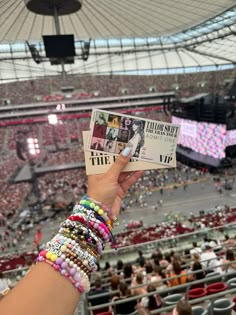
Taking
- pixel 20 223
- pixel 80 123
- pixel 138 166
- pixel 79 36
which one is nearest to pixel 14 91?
pixel 80 123

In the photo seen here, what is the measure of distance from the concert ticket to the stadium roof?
1409 cm

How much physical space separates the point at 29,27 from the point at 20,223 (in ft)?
39.2

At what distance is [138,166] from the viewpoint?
1.59 m

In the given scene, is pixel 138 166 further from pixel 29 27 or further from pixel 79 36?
pixel 79 36

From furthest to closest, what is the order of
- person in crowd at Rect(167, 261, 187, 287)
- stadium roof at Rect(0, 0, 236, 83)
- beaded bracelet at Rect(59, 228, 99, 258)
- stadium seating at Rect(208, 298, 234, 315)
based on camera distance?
1. stadium roof at Rect(0, 0, 236, 83)
2. person in crowd at Rect(167, 261, 187, 287)
3. stadium seating at Rect(208, 298, 234, 315)
4. beaded bracelet at Rect(59, 228, 99, 258)

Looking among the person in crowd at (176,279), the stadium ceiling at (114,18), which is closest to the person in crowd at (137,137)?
the person in crowd at (176,279)

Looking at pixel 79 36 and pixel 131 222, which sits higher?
pixel 79 36

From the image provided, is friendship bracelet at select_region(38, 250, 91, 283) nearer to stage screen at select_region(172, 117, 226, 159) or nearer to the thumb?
the thumb

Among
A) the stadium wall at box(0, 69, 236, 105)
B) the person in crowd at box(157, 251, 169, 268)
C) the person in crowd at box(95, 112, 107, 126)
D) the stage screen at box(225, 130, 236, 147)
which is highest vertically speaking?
the person in crowd at box(95, 112, 107, 126)

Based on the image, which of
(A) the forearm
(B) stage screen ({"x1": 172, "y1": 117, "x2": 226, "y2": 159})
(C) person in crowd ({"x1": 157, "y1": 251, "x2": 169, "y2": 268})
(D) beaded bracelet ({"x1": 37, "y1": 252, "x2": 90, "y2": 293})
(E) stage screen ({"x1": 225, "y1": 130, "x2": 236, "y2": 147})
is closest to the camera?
(A) the forearm

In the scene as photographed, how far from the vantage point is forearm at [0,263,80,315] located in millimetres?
757

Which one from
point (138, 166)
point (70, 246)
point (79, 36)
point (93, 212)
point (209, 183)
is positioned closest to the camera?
point (70, 246)

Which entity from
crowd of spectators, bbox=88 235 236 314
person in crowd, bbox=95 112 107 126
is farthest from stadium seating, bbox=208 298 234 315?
person in crowd, bbox=95 112 107 126

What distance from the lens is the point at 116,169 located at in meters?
1.34
